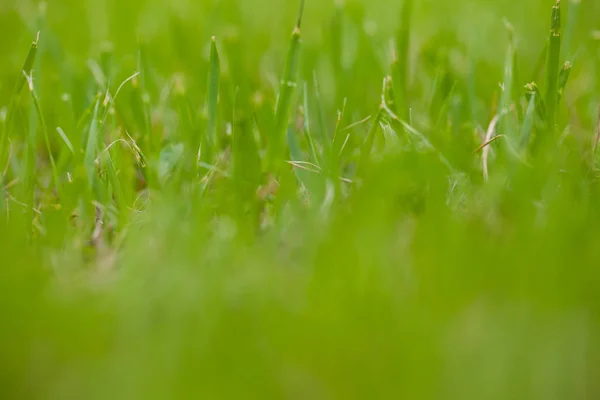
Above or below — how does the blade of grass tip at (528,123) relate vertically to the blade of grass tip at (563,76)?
below

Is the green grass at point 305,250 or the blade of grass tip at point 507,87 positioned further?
the blade of grass tip at point 507,87

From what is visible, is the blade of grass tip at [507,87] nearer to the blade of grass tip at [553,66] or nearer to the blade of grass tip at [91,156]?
the blade of grass tip at [553,66]

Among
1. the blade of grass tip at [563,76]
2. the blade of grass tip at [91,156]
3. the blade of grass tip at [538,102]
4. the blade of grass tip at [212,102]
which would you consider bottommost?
the blade of grass tip at [91,156]

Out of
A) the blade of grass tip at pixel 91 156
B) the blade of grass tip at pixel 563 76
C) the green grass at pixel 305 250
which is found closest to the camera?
the green grass at pixel 305 250

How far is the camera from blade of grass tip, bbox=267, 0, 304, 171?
4.59ft

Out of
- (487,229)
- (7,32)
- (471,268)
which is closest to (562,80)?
(487,229)

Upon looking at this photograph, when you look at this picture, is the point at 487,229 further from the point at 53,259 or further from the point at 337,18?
the point at 337,18

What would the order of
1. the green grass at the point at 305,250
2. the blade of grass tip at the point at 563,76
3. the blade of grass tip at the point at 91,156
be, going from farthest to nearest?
the blade of grass tip at the point at 563,76 < the blade of grass tip at the point at 91,156 < the green grass at the point at 305,250

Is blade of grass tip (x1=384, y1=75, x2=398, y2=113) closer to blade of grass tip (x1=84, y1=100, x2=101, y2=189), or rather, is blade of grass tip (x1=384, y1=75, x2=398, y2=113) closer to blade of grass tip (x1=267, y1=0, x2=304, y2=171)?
blade of grass tip (x1=267, y1=0, x2=304, y2=171)

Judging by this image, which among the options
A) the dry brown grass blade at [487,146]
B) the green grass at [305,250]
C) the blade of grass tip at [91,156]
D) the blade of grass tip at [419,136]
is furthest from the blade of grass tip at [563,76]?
Answer: the blade of grass tip at [91,156]

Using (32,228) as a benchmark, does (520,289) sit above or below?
above

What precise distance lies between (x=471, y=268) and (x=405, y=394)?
22 cm

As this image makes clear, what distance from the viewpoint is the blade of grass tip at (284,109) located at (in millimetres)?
1399

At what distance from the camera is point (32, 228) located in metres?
1.28
